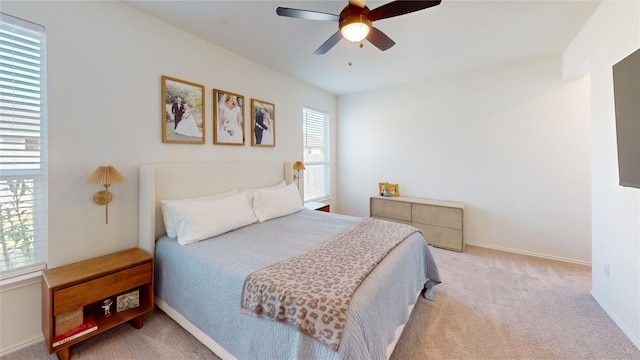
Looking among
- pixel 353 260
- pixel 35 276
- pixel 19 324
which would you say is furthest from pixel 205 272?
pixel 19 324

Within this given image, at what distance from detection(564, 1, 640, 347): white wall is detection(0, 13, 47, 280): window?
167 inches

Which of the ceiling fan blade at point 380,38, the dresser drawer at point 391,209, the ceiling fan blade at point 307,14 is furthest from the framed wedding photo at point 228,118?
the dresser drawer at point 391,209

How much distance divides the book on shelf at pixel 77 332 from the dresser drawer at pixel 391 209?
145 inches

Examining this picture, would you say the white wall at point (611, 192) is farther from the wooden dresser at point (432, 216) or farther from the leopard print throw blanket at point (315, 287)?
the leopard print throw blanket at point (315, 287)

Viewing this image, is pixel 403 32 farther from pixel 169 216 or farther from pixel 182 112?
pixel 169 216

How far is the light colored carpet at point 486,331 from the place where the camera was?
5.50 feet

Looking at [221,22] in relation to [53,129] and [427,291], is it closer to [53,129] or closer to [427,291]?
[53,129]

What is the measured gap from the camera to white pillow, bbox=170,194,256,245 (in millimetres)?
2064

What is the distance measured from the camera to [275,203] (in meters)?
2.98

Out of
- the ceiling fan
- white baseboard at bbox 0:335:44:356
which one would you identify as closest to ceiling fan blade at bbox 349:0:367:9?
the ceiling fan

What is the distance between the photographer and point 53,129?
5.84 ft

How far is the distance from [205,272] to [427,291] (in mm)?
2045

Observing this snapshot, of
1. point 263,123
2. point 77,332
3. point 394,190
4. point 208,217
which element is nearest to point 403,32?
point 263,123

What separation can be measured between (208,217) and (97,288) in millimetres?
857
